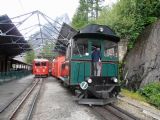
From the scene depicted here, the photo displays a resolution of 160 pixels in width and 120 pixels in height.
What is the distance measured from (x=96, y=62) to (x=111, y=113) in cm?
329

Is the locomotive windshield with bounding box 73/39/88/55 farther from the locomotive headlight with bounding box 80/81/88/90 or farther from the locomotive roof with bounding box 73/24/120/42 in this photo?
the locomotive headlight with bounding box 80/81/88/90

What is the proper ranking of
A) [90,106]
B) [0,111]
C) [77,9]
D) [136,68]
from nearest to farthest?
[0,111], [90,106], [136,68], [77,9]

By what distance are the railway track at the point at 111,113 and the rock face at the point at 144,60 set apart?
5.11 m

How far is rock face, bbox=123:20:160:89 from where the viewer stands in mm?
17023

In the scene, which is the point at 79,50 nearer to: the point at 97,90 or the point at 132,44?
the point at 97,90

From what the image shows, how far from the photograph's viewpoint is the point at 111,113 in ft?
36.1

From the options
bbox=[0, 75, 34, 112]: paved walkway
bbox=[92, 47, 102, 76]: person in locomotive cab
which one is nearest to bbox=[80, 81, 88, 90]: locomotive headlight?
bbox=[92, 47, 102, 76]: person in locomotive cab

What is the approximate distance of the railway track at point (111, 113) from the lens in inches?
396

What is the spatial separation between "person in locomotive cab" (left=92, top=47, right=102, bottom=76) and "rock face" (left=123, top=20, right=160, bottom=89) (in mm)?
4087

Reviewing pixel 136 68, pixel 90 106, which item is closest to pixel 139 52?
pixel 136 68

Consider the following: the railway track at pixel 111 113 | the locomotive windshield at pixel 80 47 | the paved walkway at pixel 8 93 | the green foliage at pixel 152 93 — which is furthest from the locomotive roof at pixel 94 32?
the paved walkway at pixel 8 93

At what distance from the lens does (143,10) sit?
22.0 metres

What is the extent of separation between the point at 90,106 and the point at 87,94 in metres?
0.55

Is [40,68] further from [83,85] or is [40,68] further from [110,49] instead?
[83,85]
